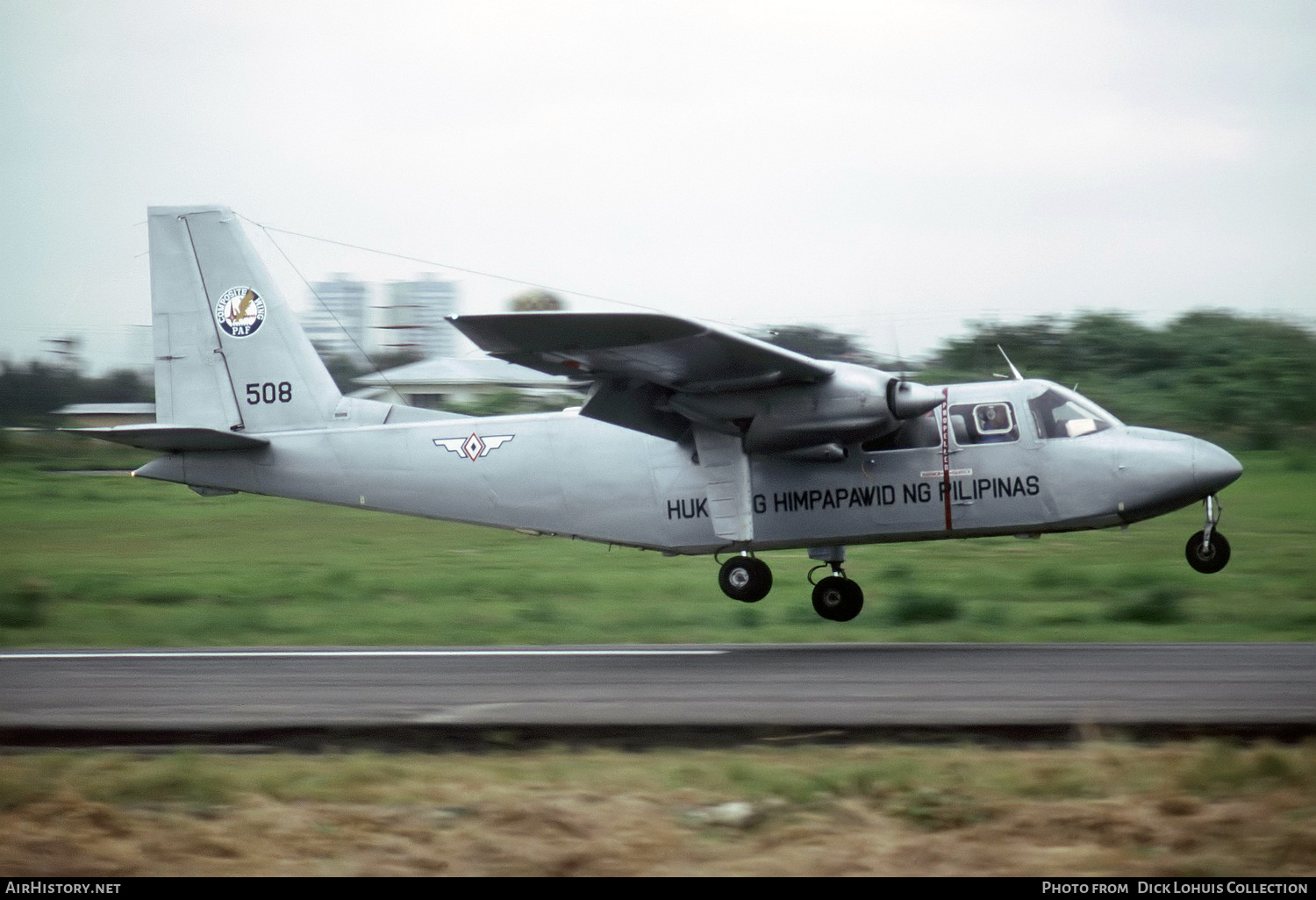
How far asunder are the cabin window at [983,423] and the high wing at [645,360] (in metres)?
1.53

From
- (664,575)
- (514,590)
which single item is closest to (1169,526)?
(664,575)

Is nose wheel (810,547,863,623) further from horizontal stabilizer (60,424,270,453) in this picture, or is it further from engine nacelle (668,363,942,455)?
horizontal stabilizer (60,424,270,453)

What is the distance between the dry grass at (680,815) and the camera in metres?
5.84

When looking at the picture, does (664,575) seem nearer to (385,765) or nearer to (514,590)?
(514,590)

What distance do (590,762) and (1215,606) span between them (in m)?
11.1

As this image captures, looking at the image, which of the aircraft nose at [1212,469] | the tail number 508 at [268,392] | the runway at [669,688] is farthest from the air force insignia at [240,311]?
the aircraft nose at [1212,469]

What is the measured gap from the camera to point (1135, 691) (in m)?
9.56

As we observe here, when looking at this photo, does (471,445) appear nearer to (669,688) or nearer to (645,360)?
(645,360)

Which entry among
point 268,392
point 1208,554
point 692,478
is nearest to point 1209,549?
point 1208,554

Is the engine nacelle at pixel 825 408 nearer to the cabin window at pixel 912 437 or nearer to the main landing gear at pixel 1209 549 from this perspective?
the cabin window at pixel 912 437

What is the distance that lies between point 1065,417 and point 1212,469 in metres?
1.50

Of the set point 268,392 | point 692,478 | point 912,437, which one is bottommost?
point 692,478

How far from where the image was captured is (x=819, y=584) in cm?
1506

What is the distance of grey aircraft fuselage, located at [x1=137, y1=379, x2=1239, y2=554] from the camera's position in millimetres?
13492
